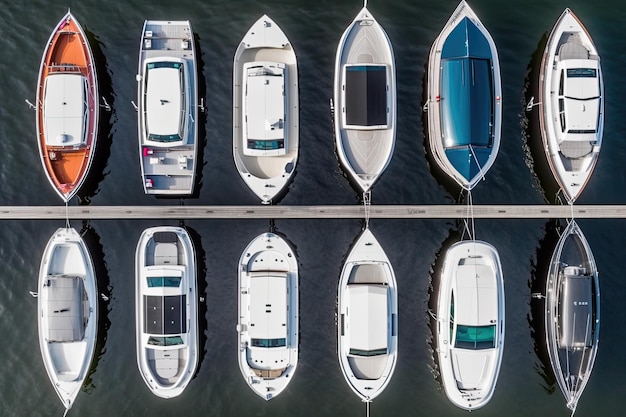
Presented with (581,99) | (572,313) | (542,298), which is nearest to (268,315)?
(542,298)

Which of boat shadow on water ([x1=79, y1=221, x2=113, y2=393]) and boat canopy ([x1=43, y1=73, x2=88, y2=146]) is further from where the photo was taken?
boat shadow on water ([x1=79, y1=221, x2=113, y2=393])

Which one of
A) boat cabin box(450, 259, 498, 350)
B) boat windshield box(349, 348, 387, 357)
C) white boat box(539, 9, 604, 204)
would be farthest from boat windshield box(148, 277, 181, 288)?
white boat box(539, 9, 604, 204)

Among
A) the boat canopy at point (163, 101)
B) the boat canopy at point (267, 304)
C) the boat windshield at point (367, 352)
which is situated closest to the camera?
the boat windshield at point (367, 352)

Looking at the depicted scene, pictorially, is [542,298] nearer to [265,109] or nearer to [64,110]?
[265,109]

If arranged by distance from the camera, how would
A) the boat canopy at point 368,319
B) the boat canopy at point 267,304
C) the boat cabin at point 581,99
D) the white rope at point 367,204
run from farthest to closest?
1. the white rope at point 367,204
2. the boat cabin at point 581,99
3. the boat canopy at point 267,304
4. the boat canopy at point 368,319

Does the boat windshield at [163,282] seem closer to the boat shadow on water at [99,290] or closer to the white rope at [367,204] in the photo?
the boat shadow on water at [99,290]

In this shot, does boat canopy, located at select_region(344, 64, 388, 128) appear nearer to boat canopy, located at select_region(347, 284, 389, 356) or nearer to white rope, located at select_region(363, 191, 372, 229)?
white rope, located at select_region(363, 191, 372, 229)

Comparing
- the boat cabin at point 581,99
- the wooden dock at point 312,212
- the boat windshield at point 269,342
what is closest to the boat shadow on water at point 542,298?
the wooden dock at point 312,212
